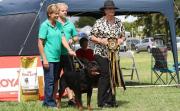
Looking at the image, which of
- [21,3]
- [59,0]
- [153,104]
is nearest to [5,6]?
[21,3]

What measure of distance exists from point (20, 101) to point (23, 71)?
0.59 metres

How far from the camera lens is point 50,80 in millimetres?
9453

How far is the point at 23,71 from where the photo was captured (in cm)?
1078

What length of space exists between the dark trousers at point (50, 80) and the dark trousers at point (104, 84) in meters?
0.81

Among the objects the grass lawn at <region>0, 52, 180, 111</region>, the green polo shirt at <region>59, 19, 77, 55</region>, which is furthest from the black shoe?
the green polo shirt at <region>59, 19, 77, 55</region>

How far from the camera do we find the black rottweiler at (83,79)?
8742 mm

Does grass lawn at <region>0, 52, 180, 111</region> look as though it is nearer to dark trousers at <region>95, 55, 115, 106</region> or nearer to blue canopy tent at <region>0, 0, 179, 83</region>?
dark trousers at <region>95, 55, 115, 106</region>

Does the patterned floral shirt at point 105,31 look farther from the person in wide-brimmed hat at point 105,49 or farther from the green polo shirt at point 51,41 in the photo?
the green polo shirt at point 51,41

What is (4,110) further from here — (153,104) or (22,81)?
(153,104)

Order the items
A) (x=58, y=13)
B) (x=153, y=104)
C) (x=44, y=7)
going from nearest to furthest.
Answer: (x=58, y=13)
(x=153, y=104)
(x=44, y=7)

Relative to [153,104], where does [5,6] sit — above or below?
above

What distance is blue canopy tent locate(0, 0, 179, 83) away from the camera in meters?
11.8

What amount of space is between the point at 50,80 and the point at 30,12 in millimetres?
2847

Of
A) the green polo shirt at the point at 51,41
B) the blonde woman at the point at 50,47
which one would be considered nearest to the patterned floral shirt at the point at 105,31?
the blonde woman at the point at 50,47
